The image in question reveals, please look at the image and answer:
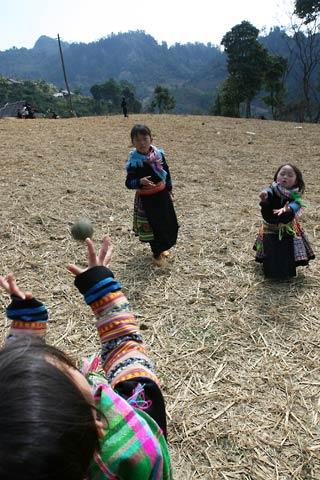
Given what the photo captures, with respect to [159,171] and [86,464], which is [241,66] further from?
[86,464]

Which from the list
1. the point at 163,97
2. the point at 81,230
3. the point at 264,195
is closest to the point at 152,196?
the point at 81,230

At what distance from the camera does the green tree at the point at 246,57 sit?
1158 inches

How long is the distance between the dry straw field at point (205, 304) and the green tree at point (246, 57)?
22.9 m

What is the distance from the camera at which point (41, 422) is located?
0.87 m

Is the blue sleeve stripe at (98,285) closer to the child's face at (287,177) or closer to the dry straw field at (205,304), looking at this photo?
the dry straw field at (205,304)

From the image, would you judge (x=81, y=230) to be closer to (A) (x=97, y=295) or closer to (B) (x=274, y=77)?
(A) (x=97, y=295)

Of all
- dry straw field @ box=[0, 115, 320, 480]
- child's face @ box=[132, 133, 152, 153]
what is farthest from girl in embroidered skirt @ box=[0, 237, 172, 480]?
child's face @ box=[132, 133, 152, 153]

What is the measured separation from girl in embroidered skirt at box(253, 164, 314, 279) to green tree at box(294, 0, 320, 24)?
28.8 metres

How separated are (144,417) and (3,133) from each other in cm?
1320

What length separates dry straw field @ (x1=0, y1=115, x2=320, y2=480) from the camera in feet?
8.64

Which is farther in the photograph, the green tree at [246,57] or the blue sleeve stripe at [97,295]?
the green tree at [246,57]

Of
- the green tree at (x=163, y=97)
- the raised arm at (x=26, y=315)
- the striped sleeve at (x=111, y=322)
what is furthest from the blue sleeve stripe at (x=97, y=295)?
the green tree at (x=163, y=97)

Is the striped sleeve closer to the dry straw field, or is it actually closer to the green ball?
the dry straw field

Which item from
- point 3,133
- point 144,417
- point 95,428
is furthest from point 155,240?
point 3,133
